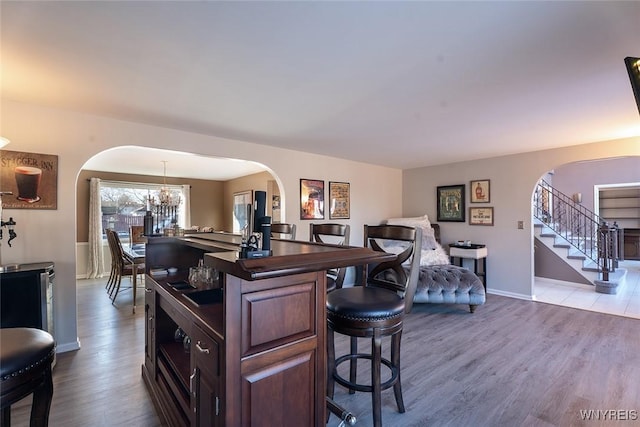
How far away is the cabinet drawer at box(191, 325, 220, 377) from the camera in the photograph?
3.62 feet

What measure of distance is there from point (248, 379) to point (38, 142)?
3.05 metres

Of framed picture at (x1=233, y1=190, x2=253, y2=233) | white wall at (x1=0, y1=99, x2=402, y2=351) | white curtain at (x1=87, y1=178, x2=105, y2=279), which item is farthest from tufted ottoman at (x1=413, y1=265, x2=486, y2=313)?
white curtain at (x1=87, y1=178, x2=105, y2=279)

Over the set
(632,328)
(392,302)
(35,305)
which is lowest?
(632,328)

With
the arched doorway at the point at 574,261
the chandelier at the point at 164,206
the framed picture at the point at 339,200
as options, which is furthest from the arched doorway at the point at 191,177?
the arched doorway at the point at 574,261

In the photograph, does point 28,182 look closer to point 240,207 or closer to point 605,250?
point 240,207

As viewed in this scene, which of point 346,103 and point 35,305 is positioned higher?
point 346,103

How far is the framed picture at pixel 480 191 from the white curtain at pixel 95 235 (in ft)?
A: 24.1

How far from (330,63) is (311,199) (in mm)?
2917

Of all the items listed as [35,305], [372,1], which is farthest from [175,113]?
[372,1]

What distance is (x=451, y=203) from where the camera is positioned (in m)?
5.46

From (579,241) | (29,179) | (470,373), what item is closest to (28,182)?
(29,179)

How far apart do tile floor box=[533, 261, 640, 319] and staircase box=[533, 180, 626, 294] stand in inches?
7.0

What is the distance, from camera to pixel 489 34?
161 cm

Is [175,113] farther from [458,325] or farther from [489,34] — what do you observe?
[458,325]
